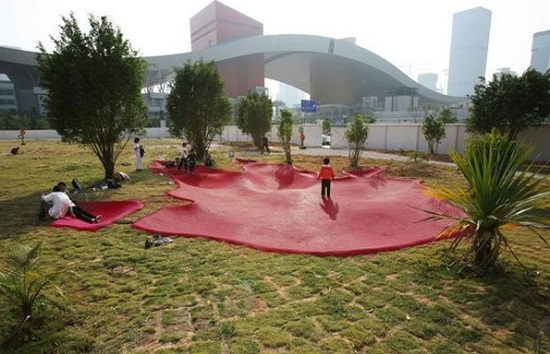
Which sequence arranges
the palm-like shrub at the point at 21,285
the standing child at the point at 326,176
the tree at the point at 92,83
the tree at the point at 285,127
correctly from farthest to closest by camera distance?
the tree at the point at 285,127 → the tree at the point at 92,83 → the standing child at the point at 326,176 → the palm-like shrub at the point at 21,285

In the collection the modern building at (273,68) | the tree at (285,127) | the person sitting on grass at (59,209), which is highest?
the modern building at (273,68)

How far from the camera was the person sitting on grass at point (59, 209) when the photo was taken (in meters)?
7.44

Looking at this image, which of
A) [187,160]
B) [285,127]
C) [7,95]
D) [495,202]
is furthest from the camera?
[7,95]

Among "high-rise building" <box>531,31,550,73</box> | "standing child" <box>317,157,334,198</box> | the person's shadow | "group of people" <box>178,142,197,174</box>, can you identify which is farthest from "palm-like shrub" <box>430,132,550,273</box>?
"high-rise building" <box>531,31,550,73</box>

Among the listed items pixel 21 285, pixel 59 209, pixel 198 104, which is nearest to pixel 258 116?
pixel 198 104

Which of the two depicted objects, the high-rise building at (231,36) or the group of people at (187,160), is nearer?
the group of people at (187,160)

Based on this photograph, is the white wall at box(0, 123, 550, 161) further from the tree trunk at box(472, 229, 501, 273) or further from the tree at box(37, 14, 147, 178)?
the tree at box(37, 14, 147, 178)

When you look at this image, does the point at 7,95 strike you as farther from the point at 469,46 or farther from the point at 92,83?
the point at 469,46

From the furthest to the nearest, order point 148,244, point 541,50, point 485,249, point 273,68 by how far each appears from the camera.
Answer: point 541,50 → point 273,68 → point 148,244 → point 485,249

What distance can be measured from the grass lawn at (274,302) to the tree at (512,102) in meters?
12.9

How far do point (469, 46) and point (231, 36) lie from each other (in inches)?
5209

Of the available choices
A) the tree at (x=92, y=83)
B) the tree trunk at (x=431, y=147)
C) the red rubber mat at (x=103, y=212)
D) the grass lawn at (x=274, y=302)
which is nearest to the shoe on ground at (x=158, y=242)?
the grass lawn at (x=274, y=302)

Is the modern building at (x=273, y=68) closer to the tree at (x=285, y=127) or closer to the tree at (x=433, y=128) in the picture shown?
the tree at (x=285, y=127)

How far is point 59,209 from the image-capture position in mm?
7504
